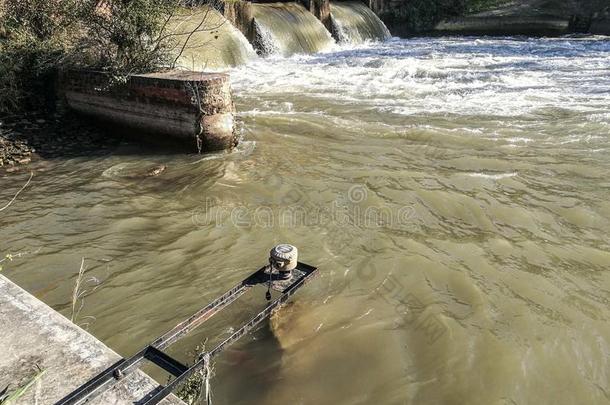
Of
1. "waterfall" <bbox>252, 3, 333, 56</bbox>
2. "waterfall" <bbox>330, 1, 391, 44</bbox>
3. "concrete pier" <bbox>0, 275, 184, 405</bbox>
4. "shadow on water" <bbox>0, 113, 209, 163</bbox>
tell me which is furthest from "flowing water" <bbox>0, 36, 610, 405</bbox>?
"waterfall" <bbox>330, 1, 391, 44</bbox>

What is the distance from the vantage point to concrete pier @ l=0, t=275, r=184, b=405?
2.48 m

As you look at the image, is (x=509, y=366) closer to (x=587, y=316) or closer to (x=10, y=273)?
(x=587, y=316)

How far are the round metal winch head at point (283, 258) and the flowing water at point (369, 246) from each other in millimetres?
516

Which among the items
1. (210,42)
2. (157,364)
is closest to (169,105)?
(157,364)

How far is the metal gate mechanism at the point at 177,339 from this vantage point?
2.41 meters

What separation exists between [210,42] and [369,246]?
436 inches

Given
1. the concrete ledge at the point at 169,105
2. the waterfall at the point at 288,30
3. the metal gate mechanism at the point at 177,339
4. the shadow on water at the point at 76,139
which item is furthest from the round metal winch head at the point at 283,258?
the waterfall at the point at 288,30

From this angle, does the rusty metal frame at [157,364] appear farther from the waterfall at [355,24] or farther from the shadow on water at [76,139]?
the waterfall at [355,24]

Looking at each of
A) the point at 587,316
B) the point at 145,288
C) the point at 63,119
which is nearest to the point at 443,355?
the point at 587,316

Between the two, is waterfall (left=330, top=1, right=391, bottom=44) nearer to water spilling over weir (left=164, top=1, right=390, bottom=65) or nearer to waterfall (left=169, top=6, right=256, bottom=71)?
water spilling over weir (left=164, top=1, right=390, bottom=65)

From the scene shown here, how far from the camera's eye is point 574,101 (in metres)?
10.4

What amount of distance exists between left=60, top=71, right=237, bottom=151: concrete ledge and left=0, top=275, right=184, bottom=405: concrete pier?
4.79m

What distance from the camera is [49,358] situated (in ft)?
8.90

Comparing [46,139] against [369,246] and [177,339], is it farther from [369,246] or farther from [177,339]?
[177,339]
